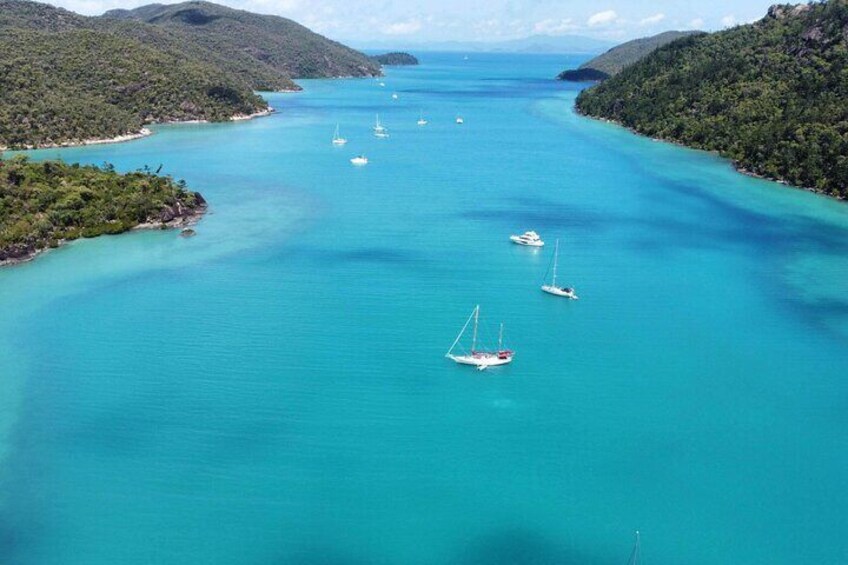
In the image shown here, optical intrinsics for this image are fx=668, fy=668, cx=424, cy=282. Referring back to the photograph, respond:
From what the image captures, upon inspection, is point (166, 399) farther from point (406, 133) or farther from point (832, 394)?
point (406, 133)

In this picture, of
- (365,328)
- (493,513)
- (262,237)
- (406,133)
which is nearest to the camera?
(493,513)

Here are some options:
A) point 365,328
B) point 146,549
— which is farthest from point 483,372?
point 146,549

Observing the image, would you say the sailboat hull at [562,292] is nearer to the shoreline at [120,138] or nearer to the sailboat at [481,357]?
the sailboat at [481,357]

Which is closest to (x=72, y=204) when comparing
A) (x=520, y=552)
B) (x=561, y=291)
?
(x=561, y=291)

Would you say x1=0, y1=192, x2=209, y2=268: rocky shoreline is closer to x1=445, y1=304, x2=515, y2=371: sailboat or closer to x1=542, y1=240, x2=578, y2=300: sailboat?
x1=542, y1=240, x2=578, y2=300: sailboat

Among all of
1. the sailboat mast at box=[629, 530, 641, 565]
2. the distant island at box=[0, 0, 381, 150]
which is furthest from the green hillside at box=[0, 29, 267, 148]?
the sailboat mast at box=[629, 530, 641, 565]

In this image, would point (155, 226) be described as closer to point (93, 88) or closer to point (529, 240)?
point (529, 240)
